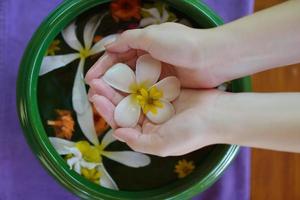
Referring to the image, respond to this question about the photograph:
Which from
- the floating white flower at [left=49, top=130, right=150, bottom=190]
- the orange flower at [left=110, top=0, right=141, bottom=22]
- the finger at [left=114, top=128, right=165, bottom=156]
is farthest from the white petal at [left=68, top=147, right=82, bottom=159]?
the orange flower at [left=110, top=0, right=141, bottom=22]

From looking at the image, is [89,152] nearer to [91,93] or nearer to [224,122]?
[91,93]

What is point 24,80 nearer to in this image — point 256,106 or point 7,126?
point 7,126

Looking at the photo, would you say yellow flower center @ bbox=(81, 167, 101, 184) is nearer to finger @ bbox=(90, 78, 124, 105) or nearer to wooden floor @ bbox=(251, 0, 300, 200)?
finger @ bbox=(90, 78, 124, 105)

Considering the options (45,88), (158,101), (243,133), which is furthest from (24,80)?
(243,133)

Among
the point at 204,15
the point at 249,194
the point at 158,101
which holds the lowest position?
the point at 249,194

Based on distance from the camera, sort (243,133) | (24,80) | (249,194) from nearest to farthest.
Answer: (243,133), (24,80), (249,194)

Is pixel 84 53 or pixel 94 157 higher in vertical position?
pixel 84 53

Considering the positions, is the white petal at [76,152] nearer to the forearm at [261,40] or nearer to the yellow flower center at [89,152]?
the yellow flower center at [89,152]

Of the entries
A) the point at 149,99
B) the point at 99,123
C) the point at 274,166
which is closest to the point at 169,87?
the point at 149,99
